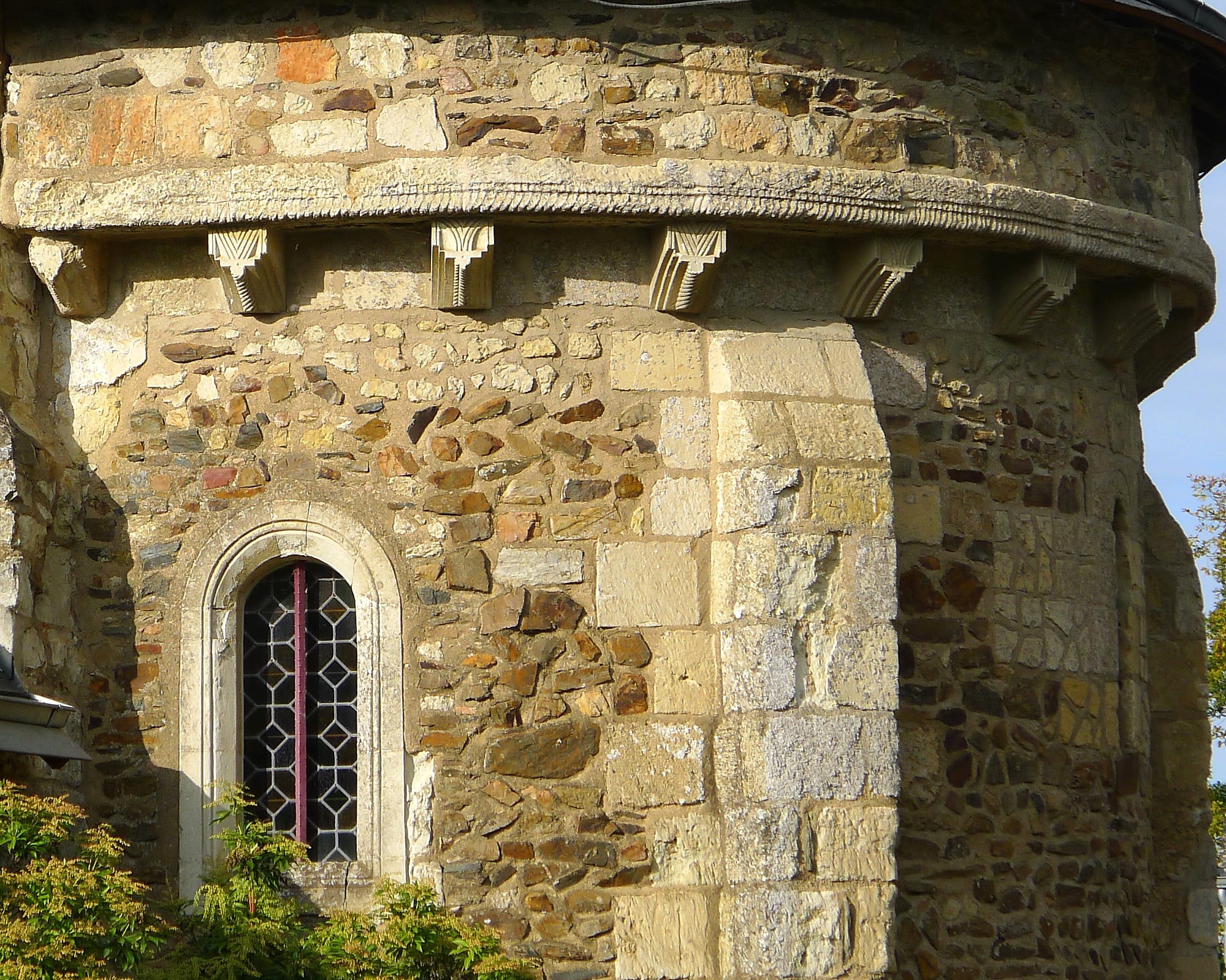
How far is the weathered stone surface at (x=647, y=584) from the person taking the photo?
700 centimetres

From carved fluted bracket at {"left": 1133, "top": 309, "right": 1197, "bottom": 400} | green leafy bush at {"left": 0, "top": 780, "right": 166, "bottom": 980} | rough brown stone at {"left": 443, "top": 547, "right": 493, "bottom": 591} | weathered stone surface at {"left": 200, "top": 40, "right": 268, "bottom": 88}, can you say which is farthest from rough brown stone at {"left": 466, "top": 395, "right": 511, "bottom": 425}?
carved fluted bracket at {"left": 1133, "top": 309, "right": 1197, "bottom": 400}

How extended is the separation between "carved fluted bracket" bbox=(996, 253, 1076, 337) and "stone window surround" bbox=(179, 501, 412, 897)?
Answer: 2.88 m

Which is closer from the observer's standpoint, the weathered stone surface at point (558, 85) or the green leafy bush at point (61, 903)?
the green leafy bush at point (61, 903)

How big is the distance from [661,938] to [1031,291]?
10.3 feet

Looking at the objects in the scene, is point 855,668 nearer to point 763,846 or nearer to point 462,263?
point 763,846

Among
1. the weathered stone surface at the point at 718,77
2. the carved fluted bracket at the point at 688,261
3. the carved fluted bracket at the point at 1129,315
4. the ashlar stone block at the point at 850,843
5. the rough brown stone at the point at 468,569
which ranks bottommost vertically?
the ashlar stone block at the point at 850,843

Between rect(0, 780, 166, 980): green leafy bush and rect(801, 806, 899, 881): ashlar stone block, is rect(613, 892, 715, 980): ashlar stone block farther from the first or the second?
rect(0, 780, 166, 980): green leafy bush

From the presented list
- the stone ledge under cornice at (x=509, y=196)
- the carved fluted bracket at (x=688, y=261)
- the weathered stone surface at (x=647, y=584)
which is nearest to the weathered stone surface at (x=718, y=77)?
the stone ledge under cornice at (x=509, y=196)

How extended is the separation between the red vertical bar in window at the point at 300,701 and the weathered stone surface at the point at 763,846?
1.70 meters

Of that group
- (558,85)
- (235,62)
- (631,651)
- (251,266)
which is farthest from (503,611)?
(235,62)

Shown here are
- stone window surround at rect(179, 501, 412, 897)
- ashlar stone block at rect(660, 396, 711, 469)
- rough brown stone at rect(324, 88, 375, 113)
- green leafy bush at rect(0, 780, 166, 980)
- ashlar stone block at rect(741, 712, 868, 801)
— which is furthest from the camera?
rough brown stone at rect(324, 88, 375, 113)

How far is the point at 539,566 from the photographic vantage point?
7.05 m

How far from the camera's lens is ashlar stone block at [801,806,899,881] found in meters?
6.76

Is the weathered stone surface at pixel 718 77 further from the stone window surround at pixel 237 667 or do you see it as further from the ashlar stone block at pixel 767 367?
the stone window surround at pixel 237 667
